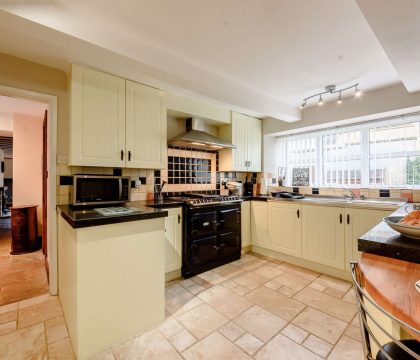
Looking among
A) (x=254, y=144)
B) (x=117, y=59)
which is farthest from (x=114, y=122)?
(x=254, y=144)

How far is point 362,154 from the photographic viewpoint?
326cm

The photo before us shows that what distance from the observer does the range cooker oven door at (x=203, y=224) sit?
2.67 m

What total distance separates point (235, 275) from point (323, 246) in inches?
44.7

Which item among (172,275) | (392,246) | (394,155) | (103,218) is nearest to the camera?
(392,246)

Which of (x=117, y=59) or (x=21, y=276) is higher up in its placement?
(x=117, y=59)

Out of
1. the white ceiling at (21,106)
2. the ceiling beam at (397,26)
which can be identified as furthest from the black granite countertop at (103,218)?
the white ceiling at (21,106)

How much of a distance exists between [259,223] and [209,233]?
3.26 ft

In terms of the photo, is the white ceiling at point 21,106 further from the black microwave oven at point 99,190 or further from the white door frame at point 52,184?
the black microwave oven at point 99,190

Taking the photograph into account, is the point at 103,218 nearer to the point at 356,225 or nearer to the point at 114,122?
the point at 114,122

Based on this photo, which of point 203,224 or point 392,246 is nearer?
point 392,246

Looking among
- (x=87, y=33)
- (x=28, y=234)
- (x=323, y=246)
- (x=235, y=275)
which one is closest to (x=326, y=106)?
(x=323, y=246)

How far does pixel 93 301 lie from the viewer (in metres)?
1.53

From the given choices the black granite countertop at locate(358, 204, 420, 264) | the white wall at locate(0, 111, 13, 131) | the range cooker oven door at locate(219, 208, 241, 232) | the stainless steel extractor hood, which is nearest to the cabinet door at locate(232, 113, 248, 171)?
the stainless steel extractor hood

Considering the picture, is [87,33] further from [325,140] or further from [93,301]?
[325,140]
